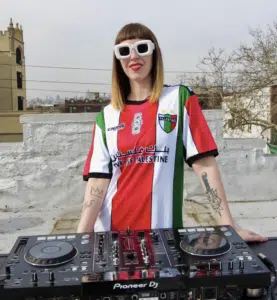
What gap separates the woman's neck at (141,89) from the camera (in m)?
1.59

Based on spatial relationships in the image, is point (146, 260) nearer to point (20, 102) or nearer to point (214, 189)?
point (214, 189)

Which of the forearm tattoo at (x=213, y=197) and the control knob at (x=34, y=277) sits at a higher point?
the forearm tattoo at (x=213, y=197)

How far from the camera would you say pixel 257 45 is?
12.0 m

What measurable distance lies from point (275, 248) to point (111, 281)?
609mm

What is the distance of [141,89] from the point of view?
5.25 feet

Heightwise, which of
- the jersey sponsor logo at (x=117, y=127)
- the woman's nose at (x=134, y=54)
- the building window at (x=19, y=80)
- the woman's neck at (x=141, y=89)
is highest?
the building window at (x=19, y=80)

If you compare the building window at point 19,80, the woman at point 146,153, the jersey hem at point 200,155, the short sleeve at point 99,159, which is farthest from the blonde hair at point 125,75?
the building window at point 19,80

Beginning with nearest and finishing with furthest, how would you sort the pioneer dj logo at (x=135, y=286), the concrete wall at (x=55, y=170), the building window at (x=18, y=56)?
the pioneer dj logo at (x=135, y=286)
the concrete wall at (x=55, y=170)
the building window at (x=18, y=56)

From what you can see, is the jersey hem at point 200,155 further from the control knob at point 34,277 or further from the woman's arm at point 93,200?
the control knob at point 34,277

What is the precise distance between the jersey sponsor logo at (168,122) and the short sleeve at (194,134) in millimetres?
41

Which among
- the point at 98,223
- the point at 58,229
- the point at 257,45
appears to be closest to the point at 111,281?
the point at 98,223

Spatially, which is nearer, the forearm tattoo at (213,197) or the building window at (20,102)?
the forearm tattoo at (213,197)

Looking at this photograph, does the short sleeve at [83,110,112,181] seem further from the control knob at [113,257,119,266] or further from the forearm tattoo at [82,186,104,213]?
the control knob at [113,257,119,266]

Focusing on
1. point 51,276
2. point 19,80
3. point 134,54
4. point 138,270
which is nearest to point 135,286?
point 138,270
